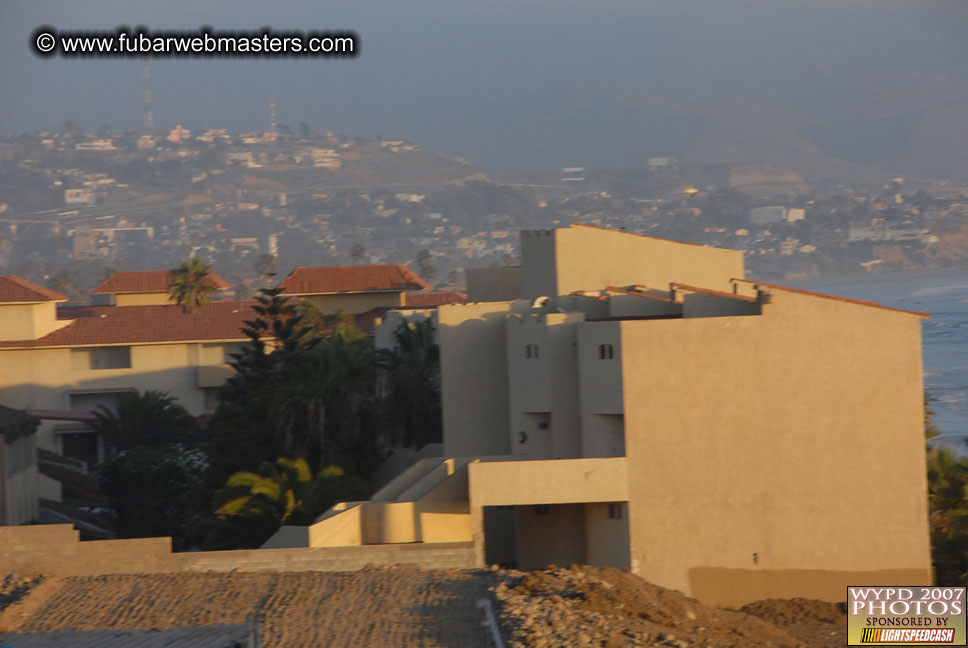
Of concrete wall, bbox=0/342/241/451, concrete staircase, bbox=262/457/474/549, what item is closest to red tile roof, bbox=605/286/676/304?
concrete staircase, bbox=262/457/474/549

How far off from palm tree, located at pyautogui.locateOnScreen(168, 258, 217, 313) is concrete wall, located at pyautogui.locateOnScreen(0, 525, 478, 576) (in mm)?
56023

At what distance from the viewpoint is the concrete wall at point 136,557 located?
23562 millimetres

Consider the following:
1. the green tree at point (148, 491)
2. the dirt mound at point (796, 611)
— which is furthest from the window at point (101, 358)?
the dirt mound at point (796, 611)

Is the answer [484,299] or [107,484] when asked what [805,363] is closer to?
[484,299]

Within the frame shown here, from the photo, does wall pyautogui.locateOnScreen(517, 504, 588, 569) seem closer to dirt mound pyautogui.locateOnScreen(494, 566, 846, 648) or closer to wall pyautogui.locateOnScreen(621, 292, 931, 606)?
wall pyautogui.locateOnScreen(621, 292, 931, 606)

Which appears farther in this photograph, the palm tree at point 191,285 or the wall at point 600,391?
the palm tree at point 191,285

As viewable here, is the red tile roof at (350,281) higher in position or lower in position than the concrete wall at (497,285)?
higher

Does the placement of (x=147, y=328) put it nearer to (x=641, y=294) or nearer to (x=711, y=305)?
(x=641, y=294)

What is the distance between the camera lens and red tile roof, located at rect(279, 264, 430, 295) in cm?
7362

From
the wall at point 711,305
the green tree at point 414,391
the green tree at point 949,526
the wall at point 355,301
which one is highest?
the wall at point 355,301

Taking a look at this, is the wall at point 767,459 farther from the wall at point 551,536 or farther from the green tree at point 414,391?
the green tree at point 414,391

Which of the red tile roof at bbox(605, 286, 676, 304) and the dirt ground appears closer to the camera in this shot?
the dirt ground

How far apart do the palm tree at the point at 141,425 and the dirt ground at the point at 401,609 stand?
30.8m

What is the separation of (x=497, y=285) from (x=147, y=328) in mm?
30543
